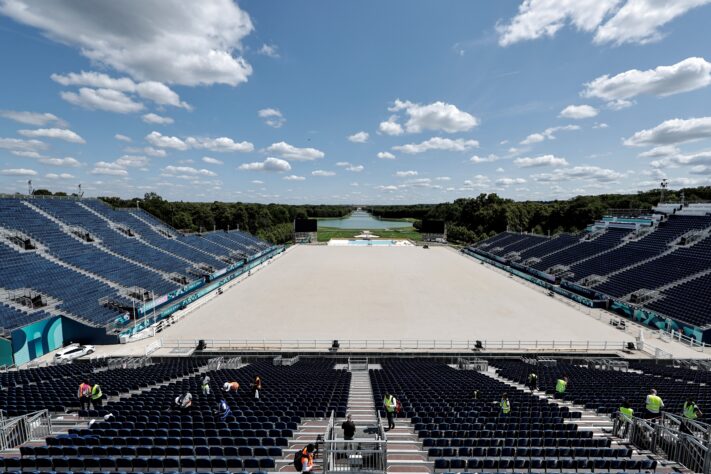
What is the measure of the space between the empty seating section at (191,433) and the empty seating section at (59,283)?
58.2ft

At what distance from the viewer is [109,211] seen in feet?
156

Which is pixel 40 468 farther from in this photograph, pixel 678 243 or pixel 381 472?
pixel 678 243

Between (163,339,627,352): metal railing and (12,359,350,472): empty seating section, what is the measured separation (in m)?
8.60

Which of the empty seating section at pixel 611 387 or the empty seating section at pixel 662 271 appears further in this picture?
the empty seating section at pixel 662 271

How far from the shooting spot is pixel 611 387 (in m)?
14.4

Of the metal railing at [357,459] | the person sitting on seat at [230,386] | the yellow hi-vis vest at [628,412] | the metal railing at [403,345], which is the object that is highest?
the metal railing at [357,459]

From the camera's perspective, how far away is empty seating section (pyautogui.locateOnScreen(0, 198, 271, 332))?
26.0 m

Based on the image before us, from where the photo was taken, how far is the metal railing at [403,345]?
74.4 ft

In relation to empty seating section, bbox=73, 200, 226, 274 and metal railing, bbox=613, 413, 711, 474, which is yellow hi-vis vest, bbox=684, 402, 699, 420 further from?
empty seating section, bbox=73, 200, 226, 274

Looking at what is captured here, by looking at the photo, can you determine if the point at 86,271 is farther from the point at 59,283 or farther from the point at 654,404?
the point at 654,404

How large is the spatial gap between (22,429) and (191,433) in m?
4.88

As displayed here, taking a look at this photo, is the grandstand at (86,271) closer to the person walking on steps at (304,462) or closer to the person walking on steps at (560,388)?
the person walking on steps at (304,462)

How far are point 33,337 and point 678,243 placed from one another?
63.0m

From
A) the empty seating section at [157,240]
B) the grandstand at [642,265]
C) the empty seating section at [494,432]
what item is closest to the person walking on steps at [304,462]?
the empty seating section at [494,432]
